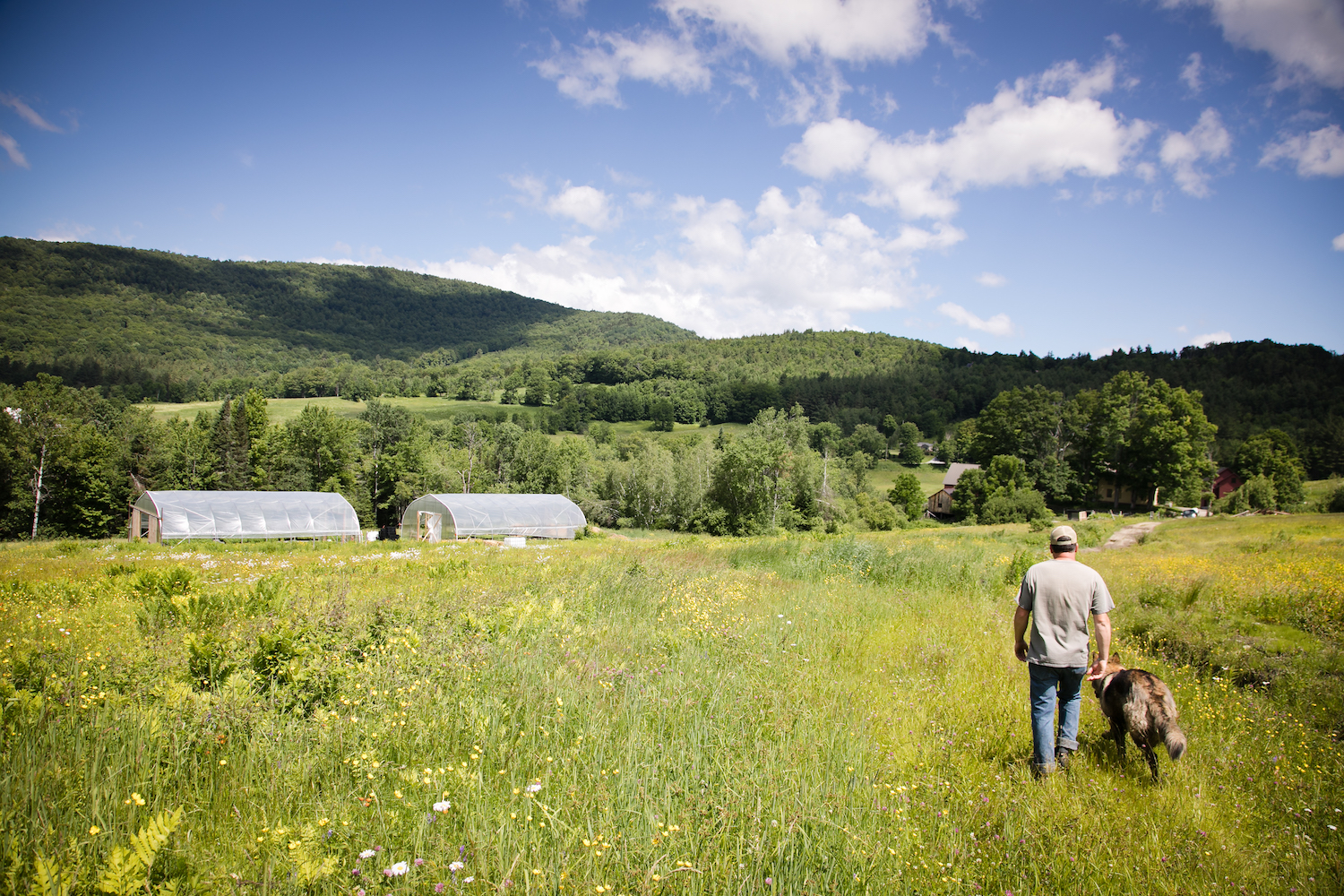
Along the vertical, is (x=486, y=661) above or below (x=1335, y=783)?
above

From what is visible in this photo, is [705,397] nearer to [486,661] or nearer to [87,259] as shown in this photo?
[486,661]

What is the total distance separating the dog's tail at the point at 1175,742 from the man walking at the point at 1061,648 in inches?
22.5

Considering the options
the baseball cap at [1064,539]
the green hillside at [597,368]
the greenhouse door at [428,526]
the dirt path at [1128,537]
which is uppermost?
the green hillside at [597,368]

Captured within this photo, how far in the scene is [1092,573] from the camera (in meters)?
5.02

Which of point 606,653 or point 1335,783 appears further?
point 606,653

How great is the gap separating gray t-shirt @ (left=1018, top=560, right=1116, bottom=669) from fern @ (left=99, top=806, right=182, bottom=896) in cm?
570

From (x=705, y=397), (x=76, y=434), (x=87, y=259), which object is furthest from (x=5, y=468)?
(x=87, y=259)

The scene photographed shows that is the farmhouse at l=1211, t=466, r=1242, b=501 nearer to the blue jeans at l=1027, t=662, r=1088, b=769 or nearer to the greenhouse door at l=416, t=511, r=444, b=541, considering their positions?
the greenhouse door at l=416, t=511, r=444, b=541

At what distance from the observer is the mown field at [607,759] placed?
2963mm

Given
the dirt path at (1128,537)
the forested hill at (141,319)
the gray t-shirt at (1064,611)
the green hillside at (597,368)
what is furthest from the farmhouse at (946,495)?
the forested hill at (141,319)

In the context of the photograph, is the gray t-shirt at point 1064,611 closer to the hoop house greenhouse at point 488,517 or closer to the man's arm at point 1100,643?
the man's arm at point 1100,643

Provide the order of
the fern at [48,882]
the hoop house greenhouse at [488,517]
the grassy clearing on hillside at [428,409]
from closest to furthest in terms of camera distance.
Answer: the fern at [48,882] < the hoop house greenhouse at [488,517] < the grassy clearing on hillside at [428,409]

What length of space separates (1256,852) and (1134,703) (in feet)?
3.65

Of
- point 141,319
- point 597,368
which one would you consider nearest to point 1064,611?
point 597,368
